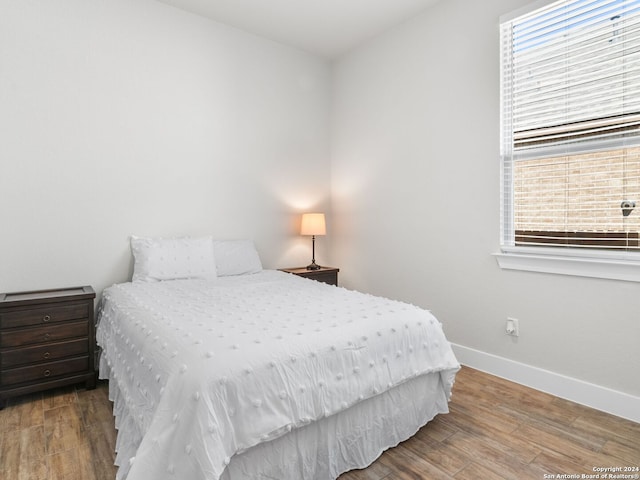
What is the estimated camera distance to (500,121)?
2770mm

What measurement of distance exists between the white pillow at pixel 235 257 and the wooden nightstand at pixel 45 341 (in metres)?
1.03

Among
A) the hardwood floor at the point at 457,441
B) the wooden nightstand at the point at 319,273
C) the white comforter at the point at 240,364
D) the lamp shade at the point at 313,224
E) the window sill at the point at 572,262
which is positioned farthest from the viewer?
the lamp shade at the point at 313,224

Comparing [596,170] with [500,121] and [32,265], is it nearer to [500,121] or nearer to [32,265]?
[500,121]

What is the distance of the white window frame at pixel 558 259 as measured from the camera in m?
2.21

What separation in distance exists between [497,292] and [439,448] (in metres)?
1.35

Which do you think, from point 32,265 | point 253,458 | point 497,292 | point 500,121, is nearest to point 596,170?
point 500,121

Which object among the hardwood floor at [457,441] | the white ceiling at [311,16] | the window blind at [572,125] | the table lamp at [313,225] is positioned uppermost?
the white ceiling at [311,16]

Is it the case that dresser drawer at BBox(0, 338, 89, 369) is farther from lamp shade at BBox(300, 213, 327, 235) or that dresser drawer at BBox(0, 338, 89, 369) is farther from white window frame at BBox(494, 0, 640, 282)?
white window frame at BBox(494, 0, 640, 282)

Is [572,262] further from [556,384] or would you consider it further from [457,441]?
[457,441]

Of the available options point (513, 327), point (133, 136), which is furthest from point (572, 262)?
point (133, 136)

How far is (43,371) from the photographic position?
2.44m

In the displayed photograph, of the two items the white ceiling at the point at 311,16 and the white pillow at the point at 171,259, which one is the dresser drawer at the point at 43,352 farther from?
the white ceiling at the point at 311,16

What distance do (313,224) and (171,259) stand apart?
4.83ft

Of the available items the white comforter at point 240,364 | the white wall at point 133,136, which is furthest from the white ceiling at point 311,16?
the white comforter at point 240,364
